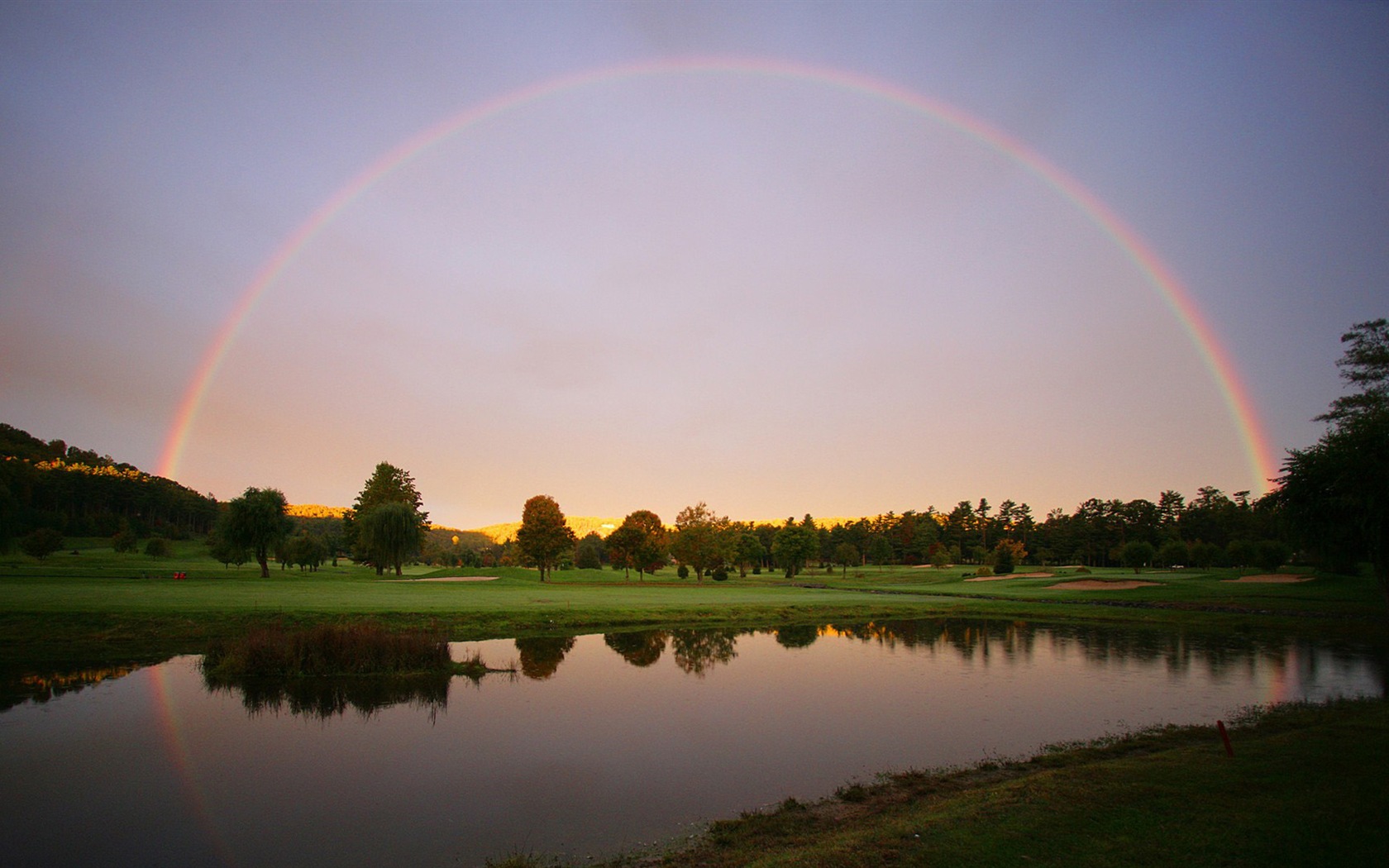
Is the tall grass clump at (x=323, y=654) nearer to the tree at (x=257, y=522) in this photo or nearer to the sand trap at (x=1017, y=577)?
the tree at (x=257, y=522)

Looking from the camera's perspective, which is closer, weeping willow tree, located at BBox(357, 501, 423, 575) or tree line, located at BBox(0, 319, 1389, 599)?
tree line, located at BBox(0, 319, 1389, 599)

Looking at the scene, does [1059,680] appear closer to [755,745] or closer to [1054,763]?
[1054,763]

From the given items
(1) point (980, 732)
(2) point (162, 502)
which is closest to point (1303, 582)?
(1) point (980, 732)

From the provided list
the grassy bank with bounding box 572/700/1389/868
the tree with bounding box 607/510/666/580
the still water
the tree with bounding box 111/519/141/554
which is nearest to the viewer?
the grassy bank with bounding box 572/700/1389/868

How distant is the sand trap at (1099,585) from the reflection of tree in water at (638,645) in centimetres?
4749

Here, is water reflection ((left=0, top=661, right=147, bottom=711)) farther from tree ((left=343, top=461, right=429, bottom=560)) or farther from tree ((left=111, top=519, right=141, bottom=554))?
tree ((left=111, top=519, right=141, bottom=554))

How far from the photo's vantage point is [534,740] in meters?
16.1

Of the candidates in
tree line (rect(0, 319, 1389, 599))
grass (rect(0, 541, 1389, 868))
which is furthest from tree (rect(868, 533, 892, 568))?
grass (rect(0, 541, 1389, 868))

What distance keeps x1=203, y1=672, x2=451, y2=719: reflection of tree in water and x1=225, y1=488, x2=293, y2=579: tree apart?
1692 inches

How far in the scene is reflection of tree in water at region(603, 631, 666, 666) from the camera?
28.7 meters

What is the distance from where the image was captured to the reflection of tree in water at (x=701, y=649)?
27578 mm

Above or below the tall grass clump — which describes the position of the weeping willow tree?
above

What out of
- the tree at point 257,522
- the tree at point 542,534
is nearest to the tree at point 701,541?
the tree at point 542,534

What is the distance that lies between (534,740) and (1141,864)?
1270 cm
